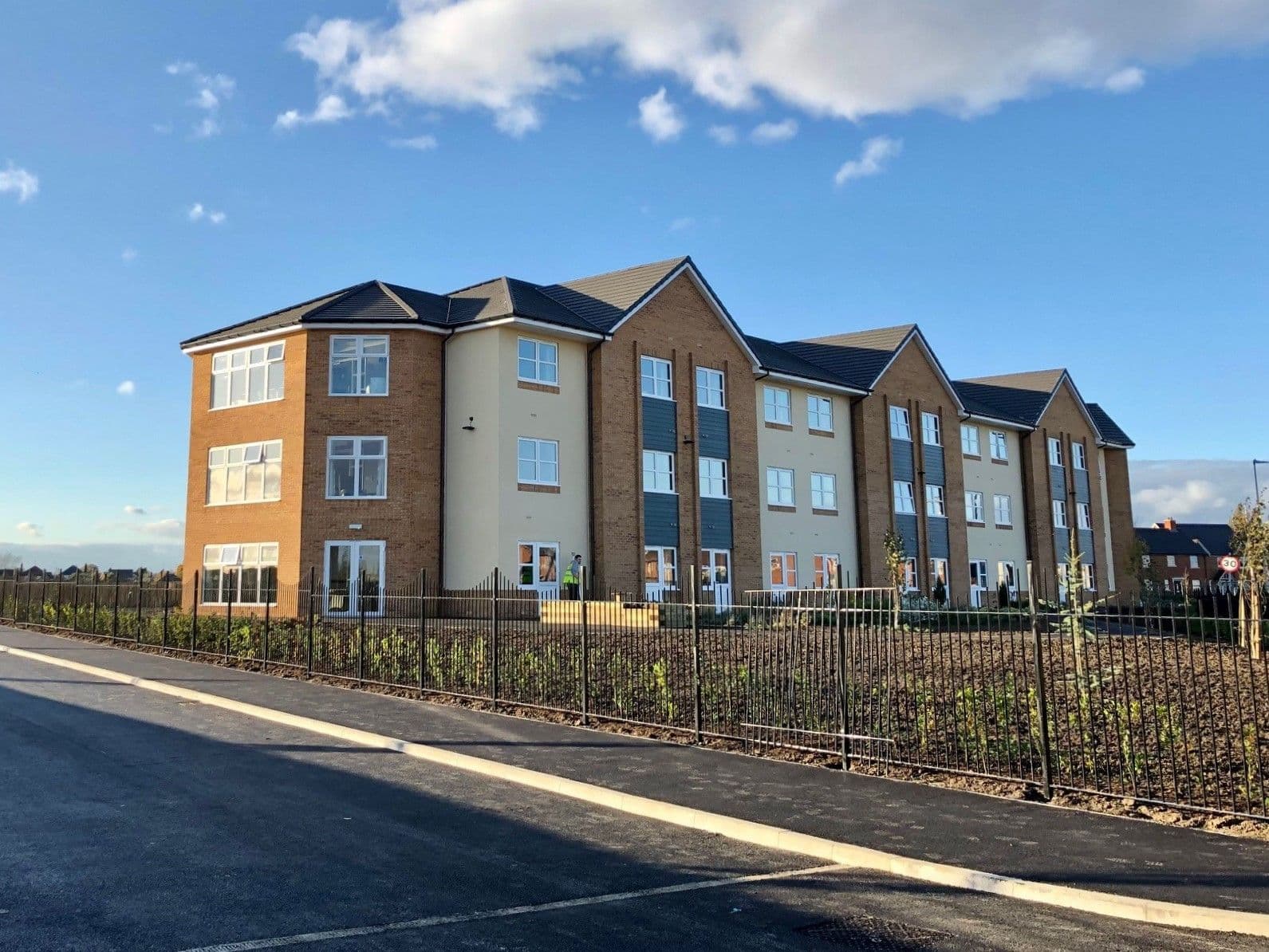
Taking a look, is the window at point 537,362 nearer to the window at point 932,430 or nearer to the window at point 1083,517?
the window at point 932,430

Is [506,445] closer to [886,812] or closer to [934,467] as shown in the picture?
[886,812]

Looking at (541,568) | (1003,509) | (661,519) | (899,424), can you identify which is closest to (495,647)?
(541,568)

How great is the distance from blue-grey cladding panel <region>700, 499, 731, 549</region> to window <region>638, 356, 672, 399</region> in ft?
12.7

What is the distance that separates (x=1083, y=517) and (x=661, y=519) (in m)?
32.0

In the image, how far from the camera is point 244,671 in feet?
66.0

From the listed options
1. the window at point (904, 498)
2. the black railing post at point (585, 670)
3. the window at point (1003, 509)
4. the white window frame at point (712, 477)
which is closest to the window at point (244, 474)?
the white window frame at point (712, 477)

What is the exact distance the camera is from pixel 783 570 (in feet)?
122

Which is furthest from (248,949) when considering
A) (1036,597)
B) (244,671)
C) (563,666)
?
(244,671)

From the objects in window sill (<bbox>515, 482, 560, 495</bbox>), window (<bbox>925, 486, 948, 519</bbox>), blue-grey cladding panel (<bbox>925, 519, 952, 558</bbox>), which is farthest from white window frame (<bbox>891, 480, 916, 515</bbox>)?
window sill (<bbox>515, 482, 560, 495</bbox>)

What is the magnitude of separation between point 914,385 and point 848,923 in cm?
3973

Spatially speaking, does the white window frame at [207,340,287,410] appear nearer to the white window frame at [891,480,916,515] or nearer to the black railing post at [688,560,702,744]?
the black railing post at [688,560,702,744]

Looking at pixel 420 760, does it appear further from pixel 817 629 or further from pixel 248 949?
pixel 248 949

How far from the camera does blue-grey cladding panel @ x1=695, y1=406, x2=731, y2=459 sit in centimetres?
3425

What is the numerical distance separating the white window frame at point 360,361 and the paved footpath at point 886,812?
15877mm
